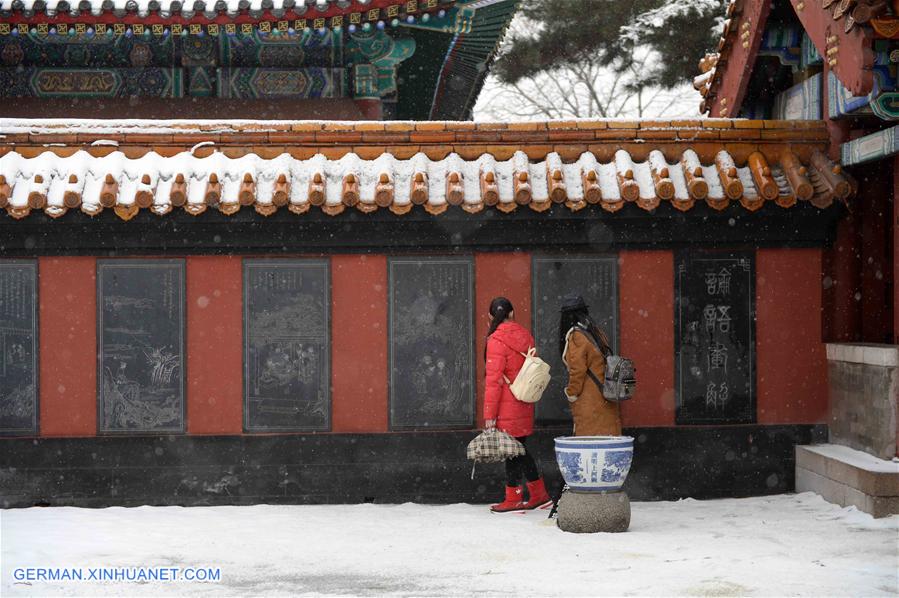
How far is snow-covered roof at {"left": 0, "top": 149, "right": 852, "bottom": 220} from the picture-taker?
9484mm

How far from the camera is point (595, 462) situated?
27.5 ft

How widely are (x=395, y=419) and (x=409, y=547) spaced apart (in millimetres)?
1915

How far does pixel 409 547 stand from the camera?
8164 mm

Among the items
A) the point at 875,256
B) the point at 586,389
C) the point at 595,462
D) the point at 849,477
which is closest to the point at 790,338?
the point at 875,256

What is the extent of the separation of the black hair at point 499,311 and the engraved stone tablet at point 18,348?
3.72 m

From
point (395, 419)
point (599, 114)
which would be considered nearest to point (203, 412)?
point (395, 419)

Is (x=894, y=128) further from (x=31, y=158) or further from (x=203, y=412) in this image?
(x=31, y=158)

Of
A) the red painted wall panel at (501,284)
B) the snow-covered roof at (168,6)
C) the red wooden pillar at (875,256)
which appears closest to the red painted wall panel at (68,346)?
the red painted wall panel at (501,284)

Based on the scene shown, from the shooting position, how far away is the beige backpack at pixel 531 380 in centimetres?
922

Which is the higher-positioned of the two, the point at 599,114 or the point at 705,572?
the point at 599,114

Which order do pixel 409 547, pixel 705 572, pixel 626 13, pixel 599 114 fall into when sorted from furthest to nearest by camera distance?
pixel 599 114, pixel 626 13, pixel 409 547, pixel 705 572

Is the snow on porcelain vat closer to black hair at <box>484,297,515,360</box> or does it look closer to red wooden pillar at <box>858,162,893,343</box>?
black hair at <box>484,297,515,360</box>

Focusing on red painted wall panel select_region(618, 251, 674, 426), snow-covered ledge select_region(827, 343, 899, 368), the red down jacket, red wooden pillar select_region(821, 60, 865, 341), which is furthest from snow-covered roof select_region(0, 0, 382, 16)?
snow-covered ledge select_region(827, 343, 899, 368)

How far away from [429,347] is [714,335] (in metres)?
2.34
